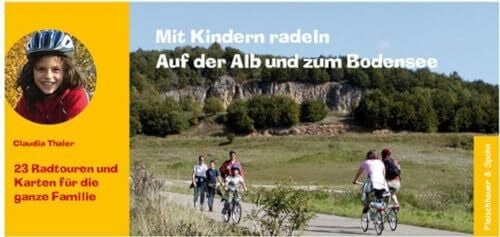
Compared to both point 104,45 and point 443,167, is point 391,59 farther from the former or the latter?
point 443,167

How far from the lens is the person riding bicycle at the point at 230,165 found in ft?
55.4

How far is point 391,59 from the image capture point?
43.2ft

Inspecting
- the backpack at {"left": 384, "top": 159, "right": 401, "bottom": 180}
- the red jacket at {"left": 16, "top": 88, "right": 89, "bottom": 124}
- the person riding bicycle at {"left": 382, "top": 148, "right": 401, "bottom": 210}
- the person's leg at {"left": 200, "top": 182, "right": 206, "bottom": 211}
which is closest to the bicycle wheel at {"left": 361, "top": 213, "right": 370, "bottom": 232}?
the person riding bicycle at {"left": 382, "top": 148, "right": 401, "bottom": 210}

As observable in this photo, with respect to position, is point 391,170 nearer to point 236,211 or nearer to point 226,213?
point 236,211

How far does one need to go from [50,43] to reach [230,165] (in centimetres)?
543

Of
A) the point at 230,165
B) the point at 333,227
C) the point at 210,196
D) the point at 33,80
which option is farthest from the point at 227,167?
the point at 33,80

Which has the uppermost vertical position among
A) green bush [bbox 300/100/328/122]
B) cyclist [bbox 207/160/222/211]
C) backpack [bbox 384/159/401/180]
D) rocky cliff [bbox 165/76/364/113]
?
rocky cliff [bbox 165/76/364/113]

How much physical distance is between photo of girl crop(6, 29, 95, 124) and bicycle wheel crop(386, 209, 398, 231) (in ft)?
21.0

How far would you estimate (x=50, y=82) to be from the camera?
41.3 feet

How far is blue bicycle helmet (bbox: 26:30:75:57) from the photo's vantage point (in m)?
12.4

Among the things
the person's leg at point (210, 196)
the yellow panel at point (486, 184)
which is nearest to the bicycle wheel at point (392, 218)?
the yellow panel at point (486, 184)

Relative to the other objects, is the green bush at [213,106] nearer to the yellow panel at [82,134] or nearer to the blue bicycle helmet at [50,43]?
the yellow panel at [82,134]

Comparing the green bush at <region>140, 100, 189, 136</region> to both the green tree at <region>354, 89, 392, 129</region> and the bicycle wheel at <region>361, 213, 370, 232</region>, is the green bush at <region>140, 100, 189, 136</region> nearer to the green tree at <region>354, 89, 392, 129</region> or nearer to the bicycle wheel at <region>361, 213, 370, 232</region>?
the green tree at <region>354, 89, 392, 129</region>

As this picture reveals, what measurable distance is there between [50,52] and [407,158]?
27.9ft
